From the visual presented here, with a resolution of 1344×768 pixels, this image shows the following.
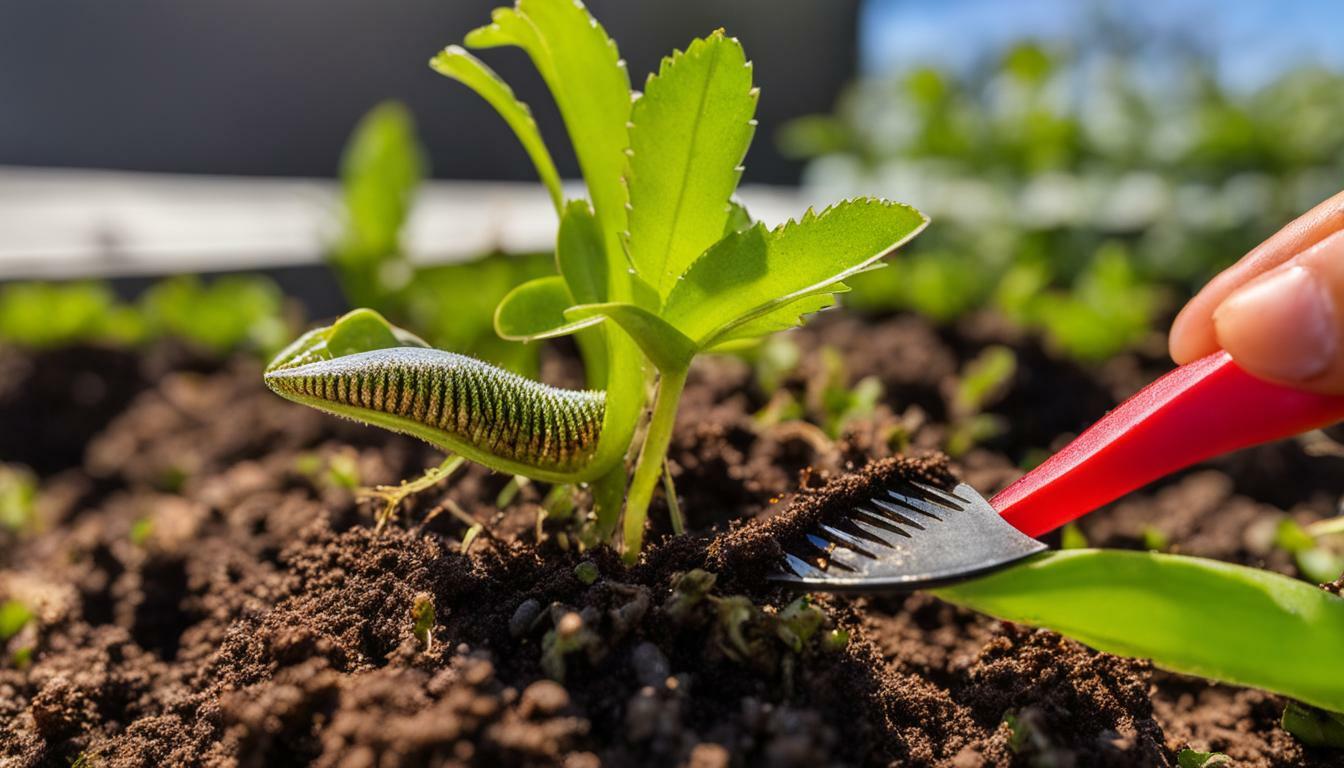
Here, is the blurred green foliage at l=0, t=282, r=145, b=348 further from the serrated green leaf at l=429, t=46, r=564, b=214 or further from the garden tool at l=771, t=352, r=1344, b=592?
the garden tool at l=771, t=352, r=1344, b=592

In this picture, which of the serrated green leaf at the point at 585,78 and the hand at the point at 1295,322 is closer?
the hand at the point at 1295,322

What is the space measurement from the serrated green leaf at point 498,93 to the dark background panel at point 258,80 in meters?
4.44

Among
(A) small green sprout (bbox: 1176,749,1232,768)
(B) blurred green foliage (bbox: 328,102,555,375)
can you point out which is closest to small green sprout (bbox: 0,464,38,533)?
(B) blurred green foliage (bbox: 328,102,555,375)

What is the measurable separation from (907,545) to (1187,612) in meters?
0.22

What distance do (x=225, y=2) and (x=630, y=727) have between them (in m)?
5.65

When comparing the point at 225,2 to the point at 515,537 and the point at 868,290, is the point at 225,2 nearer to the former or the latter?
the point at 868,290

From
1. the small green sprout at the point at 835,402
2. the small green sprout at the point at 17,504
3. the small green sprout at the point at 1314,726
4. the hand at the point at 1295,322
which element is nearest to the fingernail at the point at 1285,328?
the hand at the point at 1295,322

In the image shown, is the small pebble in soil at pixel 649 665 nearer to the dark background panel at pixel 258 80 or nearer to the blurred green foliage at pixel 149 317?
the blurred green foliage at pixel 149 317

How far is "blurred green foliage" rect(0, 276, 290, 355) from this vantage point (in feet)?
6.70

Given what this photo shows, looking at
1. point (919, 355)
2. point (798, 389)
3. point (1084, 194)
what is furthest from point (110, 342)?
point (1084, 194)

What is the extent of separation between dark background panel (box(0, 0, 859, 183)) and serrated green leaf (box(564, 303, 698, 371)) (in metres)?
4.72

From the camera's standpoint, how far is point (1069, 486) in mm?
854

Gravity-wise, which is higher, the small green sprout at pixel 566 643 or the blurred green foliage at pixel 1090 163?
the blurred green foliage at pixel 1090 163

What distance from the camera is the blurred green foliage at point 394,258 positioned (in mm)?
1863
